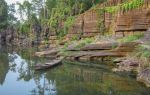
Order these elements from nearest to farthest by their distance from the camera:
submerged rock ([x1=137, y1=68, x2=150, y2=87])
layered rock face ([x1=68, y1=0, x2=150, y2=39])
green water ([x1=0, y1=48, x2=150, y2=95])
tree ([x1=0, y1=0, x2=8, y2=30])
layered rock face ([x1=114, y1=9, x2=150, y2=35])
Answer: green water ([x1=0, y1=48, x2=150, y2=95]) → submerged rock ([x1=137, y1=68, x2=150, y2=87]) → layered rock face ([x1=114, y1=9, x2=150, y2=35]) → layered rock face ([x1=68, y1=0, x2=150, y2=39]) → tree ([x1=0, y1=0, x2=8, y2=30])

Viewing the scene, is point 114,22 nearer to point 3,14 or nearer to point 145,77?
point 145,77

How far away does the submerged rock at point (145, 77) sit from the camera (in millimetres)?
19522

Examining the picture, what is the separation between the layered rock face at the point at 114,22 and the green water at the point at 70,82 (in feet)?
28.3

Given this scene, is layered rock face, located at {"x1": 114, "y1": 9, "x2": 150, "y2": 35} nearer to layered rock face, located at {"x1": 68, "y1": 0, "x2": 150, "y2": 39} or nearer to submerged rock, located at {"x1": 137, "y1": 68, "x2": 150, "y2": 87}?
layered rock face, located at {"x1": 68, "y1": 0, "x2": 150, "y2": 39}

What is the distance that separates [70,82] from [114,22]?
780 inches

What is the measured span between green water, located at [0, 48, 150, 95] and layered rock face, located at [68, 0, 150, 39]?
28.3 feet

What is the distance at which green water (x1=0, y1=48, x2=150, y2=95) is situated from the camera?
A: 61.0 feet

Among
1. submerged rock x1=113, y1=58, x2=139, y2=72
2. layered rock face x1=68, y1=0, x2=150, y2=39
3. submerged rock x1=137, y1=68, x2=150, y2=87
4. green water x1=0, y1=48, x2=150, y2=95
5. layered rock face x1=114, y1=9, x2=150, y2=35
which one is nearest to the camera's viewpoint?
green water x1=0, y1=48, x2=150, y2=95

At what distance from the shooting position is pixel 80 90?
62.0ft

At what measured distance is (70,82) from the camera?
21.7m

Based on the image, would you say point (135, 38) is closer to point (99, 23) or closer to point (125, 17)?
point (125, 17)

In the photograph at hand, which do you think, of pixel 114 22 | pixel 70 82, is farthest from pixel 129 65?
pixel 114 22

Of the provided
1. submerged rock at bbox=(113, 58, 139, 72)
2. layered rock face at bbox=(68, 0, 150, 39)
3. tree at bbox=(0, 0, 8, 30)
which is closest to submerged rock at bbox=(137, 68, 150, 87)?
submerged rock at bbox=(113, 58, 139, 72)

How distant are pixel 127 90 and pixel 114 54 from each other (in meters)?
12.7
